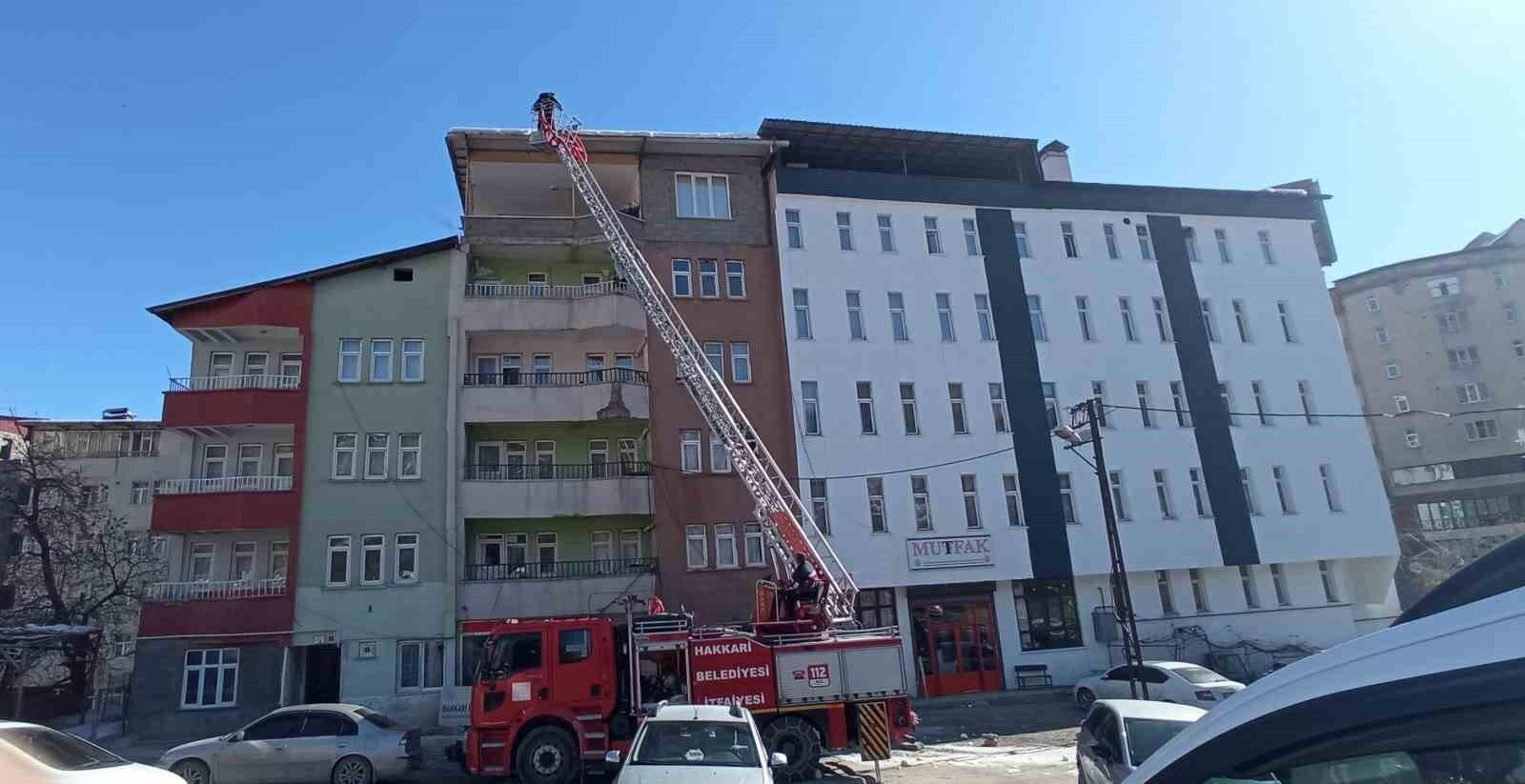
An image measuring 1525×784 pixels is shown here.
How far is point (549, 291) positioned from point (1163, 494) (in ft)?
79.1

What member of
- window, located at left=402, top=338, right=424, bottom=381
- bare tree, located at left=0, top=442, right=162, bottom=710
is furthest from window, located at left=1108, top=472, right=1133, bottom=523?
bare tree, located at left=0, top=442, right=162, bottom=710

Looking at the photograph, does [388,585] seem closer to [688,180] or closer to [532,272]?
[532,272]

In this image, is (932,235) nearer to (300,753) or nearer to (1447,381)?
(300,753)

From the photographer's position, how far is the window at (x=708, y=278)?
102 feet

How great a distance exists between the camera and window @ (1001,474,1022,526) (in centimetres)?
3108

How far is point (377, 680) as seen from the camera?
25875 mm

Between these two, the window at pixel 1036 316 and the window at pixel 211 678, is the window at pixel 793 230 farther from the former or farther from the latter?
the window at pixel 211 678

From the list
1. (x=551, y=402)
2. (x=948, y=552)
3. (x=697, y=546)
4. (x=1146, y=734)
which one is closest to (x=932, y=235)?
(x=948, y=552)

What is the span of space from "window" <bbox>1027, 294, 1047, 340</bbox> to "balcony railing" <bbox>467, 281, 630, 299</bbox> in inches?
619

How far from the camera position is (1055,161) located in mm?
37969

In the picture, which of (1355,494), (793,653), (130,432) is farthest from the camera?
(130,432)

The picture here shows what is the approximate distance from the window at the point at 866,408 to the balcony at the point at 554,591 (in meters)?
8.82

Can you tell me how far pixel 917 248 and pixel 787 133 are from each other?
6788 mm

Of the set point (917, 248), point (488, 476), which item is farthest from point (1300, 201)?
point (488, 476)
